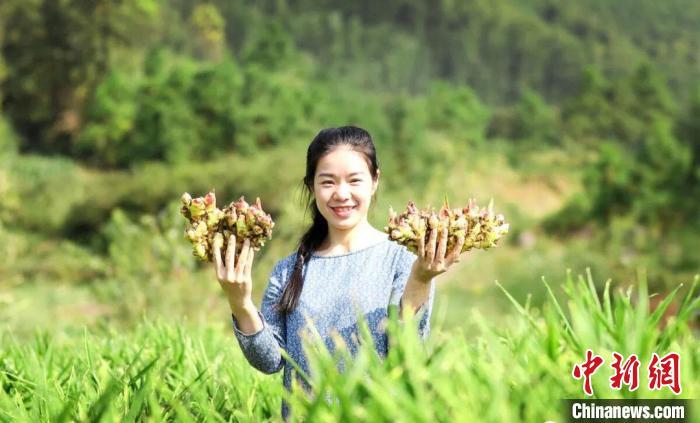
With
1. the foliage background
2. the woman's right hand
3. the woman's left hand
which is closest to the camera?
the woman's left hand

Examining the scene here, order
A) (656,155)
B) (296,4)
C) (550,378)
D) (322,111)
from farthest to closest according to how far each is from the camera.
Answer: (296,4) < (322,111) < (656,155) < (550,378)

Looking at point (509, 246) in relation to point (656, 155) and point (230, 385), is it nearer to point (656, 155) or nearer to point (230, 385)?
point (656, 155)

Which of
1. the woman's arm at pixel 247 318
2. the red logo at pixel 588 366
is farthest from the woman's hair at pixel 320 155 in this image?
the red logo at pixel 588 366

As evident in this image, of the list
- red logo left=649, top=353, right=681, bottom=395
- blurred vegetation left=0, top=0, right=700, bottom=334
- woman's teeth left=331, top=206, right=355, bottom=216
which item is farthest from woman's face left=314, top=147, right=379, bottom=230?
red logo left=649, top=353, right=681, bottom=395

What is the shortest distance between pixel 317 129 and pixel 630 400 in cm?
2135

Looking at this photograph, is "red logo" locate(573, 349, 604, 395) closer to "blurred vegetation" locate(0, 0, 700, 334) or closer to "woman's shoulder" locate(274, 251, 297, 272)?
"woman's shoulder" locate(274, 251, 297, 272)

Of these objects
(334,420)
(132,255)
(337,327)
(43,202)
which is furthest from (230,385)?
(43,202)

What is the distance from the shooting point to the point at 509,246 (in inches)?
582

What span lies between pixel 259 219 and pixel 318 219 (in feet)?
1.10

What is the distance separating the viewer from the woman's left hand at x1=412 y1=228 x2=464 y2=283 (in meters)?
1.28

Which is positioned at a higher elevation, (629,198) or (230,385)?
(629,198)

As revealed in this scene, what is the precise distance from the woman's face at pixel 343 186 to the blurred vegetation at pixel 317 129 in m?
0.53

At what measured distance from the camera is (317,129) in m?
22.2

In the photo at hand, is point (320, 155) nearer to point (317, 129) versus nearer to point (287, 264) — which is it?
point (287, 264)
